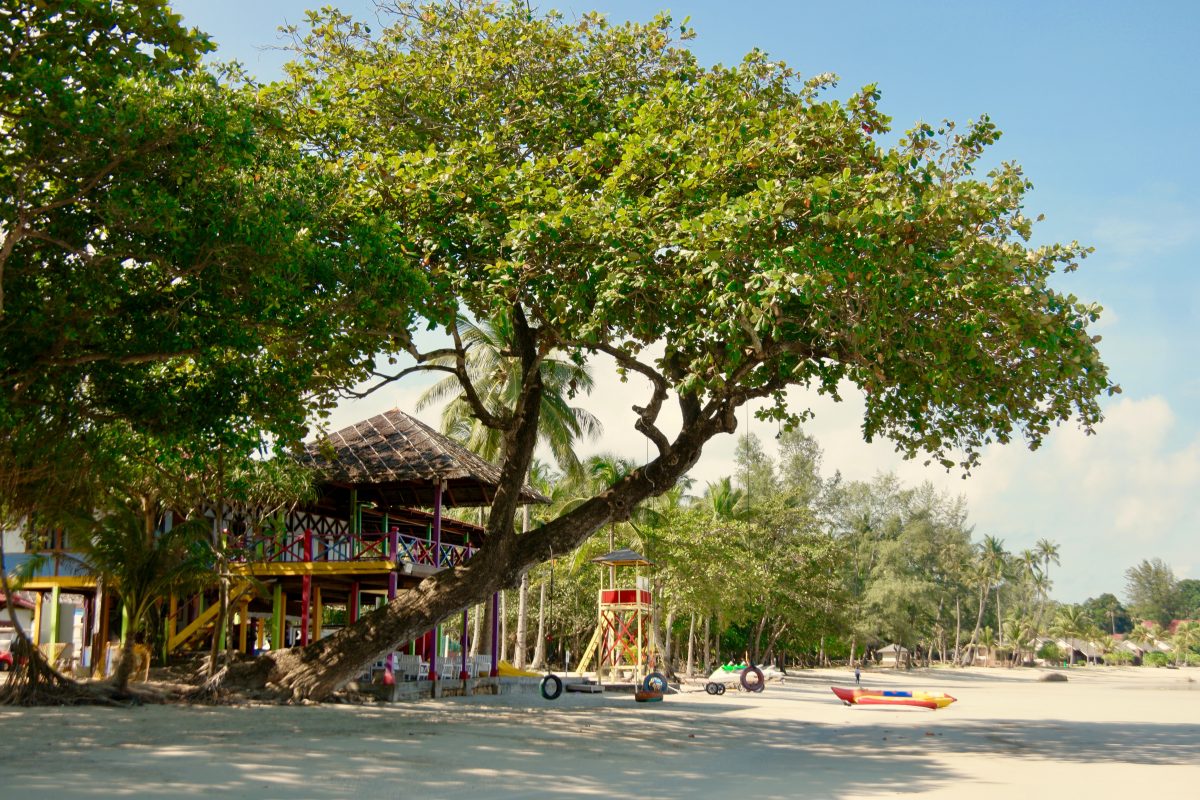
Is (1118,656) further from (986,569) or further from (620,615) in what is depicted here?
(620,615)

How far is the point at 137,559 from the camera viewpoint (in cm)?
1577

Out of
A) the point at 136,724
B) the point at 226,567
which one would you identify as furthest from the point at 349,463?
the point at 136,724

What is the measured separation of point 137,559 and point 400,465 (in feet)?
18.4

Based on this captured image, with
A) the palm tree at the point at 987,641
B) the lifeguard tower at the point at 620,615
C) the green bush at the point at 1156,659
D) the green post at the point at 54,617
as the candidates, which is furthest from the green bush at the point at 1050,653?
the green post at the point at 54,617

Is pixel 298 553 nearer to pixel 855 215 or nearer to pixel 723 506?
pixel 855 215

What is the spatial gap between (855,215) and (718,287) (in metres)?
1.73

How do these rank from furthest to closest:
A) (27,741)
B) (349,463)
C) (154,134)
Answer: (349,463)
(27,741)
(154,134)

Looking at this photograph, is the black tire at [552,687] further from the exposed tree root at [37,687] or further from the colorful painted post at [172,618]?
the exposed tree root at [37,687]

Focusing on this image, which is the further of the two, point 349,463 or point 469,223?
point 349,463

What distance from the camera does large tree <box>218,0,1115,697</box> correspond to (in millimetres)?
11070

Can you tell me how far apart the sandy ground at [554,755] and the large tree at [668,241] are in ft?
9.33

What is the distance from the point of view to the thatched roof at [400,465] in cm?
1969

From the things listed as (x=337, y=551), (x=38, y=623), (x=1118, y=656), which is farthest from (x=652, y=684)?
(x=1118, y=656)

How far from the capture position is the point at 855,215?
10445 millimetres
